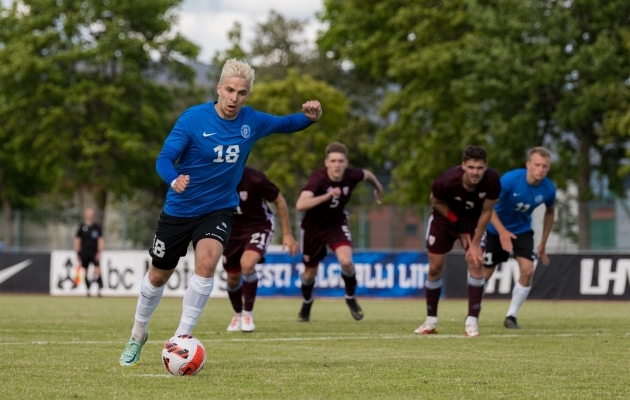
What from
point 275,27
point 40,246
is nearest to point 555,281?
point 40,246

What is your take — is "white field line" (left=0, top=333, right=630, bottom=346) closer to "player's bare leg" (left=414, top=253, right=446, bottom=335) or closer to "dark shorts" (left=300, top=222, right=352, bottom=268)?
"player's bare leg" (left=414, top=253, right=446, bottom=335)

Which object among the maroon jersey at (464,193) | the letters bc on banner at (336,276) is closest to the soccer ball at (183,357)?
the maroon jersey at (464,193)

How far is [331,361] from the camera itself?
8883 millimetres

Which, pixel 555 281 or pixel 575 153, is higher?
pixel 575 153

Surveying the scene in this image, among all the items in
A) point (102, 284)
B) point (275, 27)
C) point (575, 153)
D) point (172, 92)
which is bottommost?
point (102, 284)

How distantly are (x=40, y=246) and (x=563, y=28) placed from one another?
2011 centimetres

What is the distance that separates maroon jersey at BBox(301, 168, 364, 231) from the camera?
1428 centimetres

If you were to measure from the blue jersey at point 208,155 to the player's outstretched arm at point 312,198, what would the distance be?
501cm

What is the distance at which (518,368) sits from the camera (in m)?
8.31

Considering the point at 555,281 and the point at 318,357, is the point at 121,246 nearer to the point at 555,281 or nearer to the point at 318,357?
the point at 555,281

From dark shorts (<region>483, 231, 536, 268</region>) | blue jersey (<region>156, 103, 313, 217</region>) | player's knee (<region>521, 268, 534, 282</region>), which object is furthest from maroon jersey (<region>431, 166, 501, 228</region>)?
blue jersey (<region>156, 103, 313, 217</region>)

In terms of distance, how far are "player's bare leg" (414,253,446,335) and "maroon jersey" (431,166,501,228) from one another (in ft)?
2.04

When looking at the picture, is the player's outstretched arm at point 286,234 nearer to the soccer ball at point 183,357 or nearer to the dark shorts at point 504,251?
the dark shorts at point 504,251

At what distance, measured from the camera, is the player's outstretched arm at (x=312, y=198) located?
1361 centimetres
